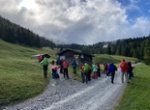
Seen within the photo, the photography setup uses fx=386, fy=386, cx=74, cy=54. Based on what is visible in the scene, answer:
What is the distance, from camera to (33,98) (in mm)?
30797

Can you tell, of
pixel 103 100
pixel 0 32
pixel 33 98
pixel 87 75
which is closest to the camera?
pixel 103 100

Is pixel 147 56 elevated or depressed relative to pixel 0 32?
depressed

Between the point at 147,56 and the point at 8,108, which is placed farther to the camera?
the point at 147,56

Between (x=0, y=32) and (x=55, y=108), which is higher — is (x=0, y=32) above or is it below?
above

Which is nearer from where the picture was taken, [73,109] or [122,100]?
[73,109]

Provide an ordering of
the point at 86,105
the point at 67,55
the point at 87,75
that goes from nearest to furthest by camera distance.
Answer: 1. the point at 86,105
2. the point at 87,75
3. the point at 67,55

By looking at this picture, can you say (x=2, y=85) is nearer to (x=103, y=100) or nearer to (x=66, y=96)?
(x=66, y=96)

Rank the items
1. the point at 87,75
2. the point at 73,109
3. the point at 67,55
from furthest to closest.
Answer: the point at 67,55 < the point at 87,75 < the point at 73,109

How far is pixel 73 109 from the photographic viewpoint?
2408 cm

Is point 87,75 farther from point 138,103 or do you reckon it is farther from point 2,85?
point 138,103

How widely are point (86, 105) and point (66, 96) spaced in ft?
20.1

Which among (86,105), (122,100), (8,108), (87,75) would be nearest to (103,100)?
(122,100)

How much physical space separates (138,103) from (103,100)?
314cm

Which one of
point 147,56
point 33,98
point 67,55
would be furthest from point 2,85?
point 147,56
